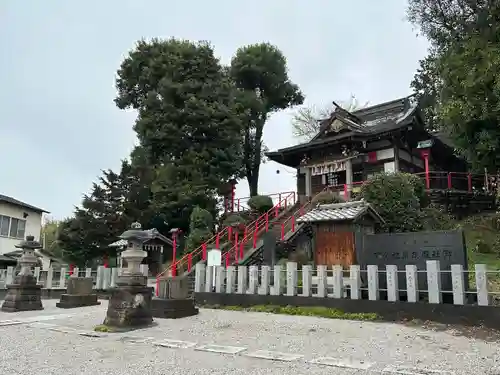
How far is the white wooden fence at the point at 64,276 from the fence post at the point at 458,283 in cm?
1145

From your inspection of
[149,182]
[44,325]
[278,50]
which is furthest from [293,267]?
[278,50]

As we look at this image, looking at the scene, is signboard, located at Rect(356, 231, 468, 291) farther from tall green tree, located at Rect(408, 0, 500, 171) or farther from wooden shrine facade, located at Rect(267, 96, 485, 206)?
wooden shrine facade, located at Rect(267, 96, 485, 206)

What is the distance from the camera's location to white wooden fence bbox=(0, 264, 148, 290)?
1758cm

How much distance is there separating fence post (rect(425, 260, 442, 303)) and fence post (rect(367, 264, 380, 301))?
122cm

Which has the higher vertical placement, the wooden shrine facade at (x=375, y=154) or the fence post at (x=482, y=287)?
the wooden shrine facade at (x=375, y=154)

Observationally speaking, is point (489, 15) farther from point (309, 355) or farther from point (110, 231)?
point (110, 231)

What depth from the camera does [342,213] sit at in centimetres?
1367

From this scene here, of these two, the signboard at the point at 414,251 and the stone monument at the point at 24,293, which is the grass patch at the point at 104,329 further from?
the signboard at the point at 414,251

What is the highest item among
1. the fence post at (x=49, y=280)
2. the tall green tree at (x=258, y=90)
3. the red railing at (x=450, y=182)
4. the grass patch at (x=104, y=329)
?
the tall green tree at (x=258, y=90)

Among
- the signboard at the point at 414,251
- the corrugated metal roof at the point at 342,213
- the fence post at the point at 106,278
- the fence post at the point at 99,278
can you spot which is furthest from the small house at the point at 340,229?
the fence post at the point at 99,278

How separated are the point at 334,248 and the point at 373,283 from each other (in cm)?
386

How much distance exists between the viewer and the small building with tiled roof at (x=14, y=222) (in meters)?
28.6

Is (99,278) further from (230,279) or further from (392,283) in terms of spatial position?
(392,283)

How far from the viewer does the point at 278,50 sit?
3850 centimetres
